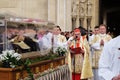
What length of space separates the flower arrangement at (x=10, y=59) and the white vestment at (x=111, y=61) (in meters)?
3.31

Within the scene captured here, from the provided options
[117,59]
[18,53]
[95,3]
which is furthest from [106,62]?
[95,3]

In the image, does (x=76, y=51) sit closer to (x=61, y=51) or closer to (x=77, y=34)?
(x=77, y=34)

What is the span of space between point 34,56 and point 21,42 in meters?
0.79

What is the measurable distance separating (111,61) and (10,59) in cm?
357

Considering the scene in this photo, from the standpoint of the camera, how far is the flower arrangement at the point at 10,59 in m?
6.66

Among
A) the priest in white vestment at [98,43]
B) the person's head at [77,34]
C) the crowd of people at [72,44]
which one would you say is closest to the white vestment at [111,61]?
the crowd of people at [72,44]

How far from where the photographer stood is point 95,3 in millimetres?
19562

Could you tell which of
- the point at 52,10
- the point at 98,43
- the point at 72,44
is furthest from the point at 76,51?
the point at 52,10

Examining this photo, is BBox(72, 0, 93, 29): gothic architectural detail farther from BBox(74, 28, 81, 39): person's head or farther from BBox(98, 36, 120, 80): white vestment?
BBox(98, 36, 120, 80): white vestment

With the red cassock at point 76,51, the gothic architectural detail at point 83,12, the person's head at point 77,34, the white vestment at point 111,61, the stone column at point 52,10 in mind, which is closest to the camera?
the white vestment at point 111,61

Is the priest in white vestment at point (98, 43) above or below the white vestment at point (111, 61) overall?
below

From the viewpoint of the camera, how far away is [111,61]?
3.49 meters

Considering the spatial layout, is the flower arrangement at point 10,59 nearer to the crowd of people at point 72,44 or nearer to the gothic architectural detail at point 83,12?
the crowd of people at point 72,44

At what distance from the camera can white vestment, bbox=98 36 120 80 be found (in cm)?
346
